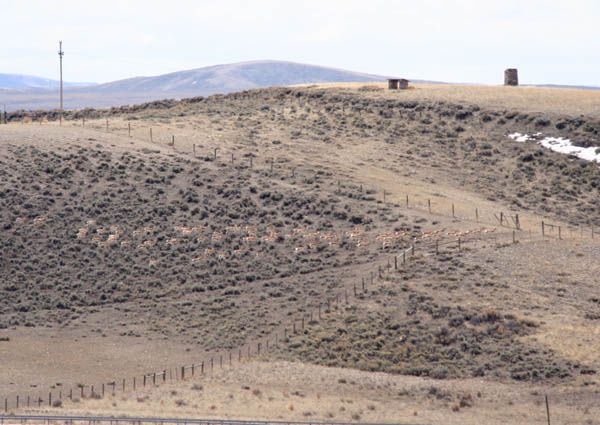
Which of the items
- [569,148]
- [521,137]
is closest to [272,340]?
[569,148]

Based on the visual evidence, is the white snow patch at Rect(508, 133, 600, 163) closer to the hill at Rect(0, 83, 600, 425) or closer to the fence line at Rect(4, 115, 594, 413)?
the hill at Rect(0, 83, 600, 425)

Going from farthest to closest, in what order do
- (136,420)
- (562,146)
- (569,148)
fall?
(562,146)
(569,148)
(136,420)

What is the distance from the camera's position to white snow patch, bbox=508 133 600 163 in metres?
72.9

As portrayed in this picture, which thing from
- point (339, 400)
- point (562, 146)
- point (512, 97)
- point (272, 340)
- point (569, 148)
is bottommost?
point (339, 400)

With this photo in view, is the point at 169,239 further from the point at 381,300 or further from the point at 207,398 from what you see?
the point at 207,398

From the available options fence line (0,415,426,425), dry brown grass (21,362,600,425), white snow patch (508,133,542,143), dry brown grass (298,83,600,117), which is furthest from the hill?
fence line (0,415,426,425)

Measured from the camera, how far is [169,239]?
2217 inches

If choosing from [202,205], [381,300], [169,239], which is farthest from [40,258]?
[381,300]

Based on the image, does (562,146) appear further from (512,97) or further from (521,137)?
(512,97)

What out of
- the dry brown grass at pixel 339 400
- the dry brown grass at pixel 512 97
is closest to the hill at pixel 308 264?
the dry brown grass at pixel 339 400

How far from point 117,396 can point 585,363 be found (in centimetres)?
1645

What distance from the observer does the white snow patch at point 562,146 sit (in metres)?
72.9

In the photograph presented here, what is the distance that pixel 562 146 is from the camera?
74.5m

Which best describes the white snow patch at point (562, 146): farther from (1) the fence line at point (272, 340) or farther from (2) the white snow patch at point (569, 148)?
(1) the fence line at point (272, 340)
